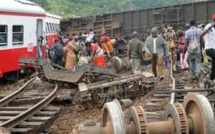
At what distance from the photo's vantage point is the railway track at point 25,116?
6.88 m

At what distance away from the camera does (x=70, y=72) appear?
34.2 feet

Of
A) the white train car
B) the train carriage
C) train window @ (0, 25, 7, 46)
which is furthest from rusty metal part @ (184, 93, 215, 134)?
the white train car

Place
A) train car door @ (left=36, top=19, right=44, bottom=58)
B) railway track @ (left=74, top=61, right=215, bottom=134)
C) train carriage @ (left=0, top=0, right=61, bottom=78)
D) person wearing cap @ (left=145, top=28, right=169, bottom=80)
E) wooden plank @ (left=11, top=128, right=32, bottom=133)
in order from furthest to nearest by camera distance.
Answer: train car door @ (left=36, top=19, right=44, bottom=58), train carriage @ (left=0, top=0, right=61, bottom=78), person wearing cap @ (left=145, top=28, right=169, bottom=80), wooden plank @ (left=11, top=128, right=32, bottom=133), railway track @ (left=74, top=61, right=215, bottom=134)

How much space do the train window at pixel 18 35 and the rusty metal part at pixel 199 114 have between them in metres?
11.0

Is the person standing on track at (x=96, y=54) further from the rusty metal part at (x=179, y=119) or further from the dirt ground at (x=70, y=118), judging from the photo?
the rusty metal part at (x=179, y=119)

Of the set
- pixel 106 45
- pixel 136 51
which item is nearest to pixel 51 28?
pixel 106 45

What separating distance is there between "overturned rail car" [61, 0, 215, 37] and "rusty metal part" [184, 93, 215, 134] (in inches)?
671

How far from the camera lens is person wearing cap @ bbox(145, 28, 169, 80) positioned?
1229 centimetres

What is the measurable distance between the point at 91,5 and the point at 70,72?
4322 cm

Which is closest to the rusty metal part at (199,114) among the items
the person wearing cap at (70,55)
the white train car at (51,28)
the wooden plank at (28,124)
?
the wooden plank at (28,124)

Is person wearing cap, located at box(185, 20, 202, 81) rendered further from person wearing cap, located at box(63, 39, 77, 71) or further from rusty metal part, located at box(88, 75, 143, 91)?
person wearing cap, located at box(63, 39, 77, 71)

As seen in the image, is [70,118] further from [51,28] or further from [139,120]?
[51,28]

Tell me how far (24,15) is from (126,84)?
632cm

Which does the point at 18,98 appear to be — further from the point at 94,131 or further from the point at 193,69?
the point at 94,131
